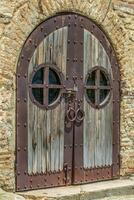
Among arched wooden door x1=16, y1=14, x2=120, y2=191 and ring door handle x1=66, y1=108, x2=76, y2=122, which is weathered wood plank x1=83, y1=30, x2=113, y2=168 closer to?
arched wooden door x1=16, y1=14, x2=120, y2=191

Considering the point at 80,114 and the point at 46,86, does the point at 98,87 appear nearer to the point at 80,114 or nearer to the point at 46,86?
the point at 80,114

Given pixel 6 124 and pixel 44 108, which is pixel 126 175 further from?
pixel 6 124

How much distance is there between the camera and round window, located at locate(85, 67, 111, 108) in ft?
24.3

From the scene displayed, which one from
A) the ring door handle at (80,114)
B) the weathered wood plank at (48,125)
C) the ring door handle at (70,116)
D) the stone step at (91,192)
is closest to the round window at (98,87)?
the ring door handle at (80,114)

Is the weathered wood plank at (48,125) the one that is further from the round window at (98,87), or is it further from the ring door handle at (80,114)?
the round window at (98,87)

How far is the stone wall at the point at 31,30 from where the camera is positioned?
6.42 meters

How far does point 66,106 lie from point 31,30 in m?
1.15

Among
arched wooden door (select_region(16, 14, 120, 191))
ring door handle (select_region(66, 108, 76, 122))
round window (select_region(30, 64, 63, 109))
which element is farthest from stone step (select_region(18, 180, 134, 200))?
round window (select_region(30, 64, 63, 109))

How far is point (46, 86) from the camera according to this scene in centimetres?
689

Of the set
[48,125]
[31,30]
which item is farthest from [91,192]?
[31,30]

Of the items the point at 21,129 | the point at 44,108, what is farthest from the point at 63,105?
the point at 21,129

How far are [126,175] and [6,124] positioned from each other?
2277mm

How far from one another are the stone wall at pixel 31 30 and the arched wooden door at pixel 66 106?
0.35ft

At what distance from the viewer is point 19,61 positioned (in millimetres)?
6621
